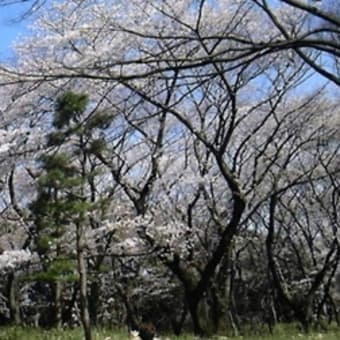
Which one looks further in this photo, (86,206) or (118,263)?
(118,263)

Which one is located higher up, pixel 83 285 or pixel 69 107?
pixel 69 107

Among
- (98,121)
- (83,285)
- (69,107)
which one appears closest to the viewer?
(83,285)

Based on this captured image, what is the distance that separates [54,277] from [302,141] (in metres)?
12.8

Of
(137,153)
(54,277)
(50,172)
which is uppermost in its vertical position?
(137,153)

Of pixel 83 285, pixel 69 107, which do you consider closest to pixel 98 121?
pixel 69 107

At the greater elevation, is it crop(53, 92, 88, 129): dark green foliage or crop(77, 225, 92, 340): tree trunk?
crop(53, 92, 88, 129): dark green foliage

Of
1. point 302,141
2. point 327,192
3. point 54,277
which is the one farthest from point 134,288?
point 54,277

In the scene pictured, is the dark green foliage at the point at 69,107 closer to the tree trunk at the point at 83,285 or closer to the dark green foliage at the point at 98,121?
the dark green foliage at the point at 98,121

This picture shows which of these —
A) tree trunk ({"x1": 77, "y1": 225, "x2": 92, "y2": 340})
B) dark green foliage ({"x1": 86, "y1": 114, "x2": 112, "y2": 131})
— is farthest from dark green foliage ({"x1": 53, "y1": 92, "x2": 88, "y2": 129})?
tree trunk ({"x1": 77, "y1": 225, "x2": 92, "y2": 340})

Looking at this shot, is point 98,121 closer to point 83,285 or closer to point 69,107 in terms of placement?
point 69,107

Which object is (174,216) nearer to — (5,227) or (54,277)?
(5,227)

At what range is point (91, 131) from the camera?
36.5ft

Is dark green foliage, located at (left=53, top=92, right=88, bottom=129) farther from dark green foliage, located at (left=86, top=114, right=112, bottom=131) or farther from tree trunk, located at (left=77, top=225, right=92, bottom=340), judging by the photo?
tree trunk, located at (left=77, top=225, right=92, bottom=340)

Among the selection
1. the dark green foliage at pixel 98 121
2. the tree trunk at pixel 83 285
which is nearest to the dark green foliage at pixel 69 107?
the dark green foliage at pixel 98 121
